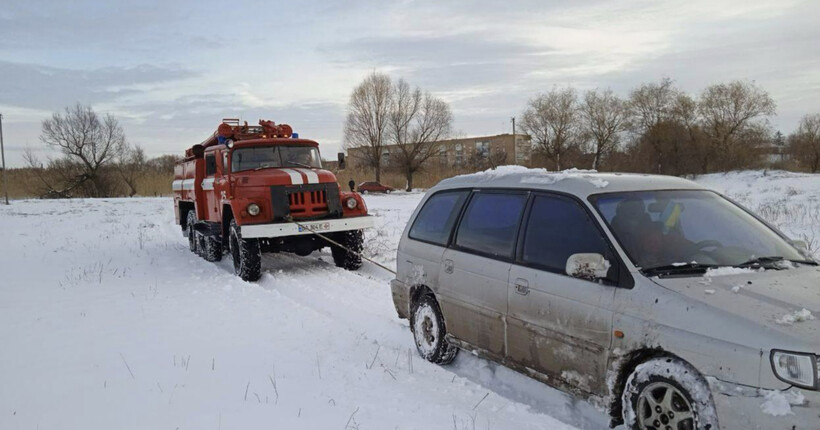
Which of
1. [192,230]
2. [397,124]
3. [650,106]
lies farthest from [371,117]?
[192,230]

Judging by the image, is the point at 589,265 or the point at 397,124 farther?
the point at 397,124

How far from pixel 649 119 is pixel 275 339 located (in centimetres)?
5285

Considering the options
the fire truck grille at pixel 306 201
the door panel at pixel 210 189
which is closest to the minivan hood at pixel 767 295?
the fire truck grille at pixel 306 201

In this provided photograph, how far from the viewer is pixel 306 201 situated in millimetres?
10078

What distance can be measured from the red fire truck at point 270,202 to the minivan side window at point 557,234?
19.6 feet

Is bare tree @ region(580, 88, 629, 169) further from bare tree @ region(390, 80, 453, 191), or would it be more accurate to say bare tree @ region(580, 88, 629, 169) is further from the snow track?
the snow track

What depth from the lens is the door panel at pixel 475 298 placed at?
441cm

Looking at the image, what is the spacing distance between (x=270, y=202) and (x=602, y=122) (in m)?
53.9

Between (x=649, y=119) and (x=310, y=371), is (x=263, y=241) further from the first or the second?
(x=649, y=119)

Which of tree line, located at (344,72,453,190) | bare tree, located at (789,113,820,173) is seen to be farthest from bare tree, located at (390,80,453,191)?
bare tree, located at (789,113,820,173)

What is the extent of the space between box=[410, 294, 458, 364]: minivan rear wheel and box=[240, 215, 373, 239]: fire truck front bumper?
461 cm

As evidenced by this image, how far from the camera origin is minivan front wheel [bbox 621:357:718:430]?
2938mm

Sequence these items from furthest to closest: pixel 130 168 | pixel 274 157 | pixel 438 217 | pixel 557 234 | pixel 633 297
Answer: pixel 130 168, pixel 274 157, pixel 438 217, pixel 557 234, pixel 633 297

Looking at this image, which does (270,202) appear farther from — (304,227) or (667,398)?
(667,398)
